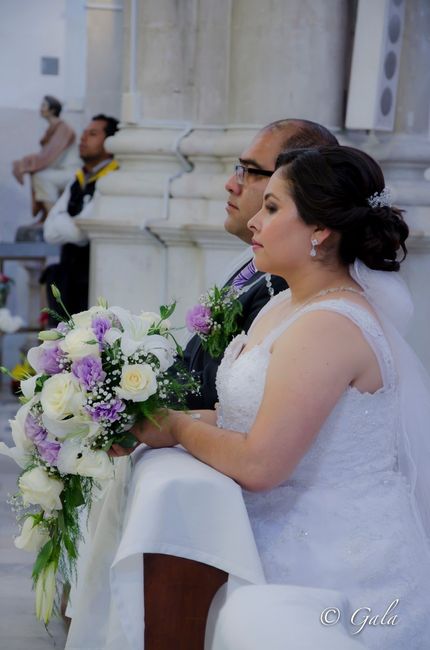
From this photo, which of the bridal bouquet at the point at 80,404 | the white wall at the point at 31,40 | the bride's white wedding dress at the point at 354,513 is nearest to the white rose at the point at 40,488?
the bridal bouquet at the point at 80,404

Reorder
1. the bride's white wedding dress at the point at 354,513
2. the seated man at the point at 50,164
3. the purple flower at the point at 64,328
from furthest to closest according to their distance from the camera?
1. the seated man at the point at 50,164
2. the purple flower at the point at 64,328
3. the bride's white wedding dress at the point at 354,513

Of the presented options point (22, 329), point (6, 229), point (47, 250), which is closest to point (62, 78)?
point (6, 229)

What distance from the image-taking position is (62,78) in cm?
1264

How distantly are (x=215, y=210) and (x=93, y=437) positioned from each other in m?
3.45

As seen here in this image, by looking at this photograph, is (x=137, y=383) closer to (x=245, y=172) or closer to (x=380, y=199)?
(x=380, y=199)

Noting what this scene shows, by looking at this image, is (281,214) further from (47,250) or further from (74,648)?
(47,250)

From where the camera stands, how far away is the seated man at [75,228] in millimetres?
8086

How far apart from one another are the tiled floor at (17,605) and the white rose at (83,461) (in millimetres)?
1230

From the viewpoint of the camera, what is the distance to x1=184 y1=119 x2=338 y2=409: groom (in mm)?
3637

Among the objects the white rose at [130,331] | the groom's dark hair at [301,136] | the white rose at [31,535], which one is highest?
the groom's dark hair at [301,136]

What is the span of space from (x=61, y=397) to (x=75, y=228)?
529 cm

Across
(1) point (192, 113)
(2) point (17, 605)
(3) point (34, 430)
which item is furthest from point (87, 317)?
(1) point (192, 113)

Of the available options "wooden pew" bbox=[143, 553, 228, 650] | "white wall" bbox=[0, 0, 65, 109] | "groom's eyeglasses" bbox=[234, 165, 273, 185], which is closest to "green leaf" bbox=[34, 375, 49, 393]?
"wooden pew" bbox=[143, 553, 228, 650]

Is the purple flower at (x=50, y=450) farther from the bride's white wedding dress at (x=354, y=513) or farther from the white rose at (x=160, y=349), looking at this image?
the bride's white wedding dress at (x=354, y=513)
